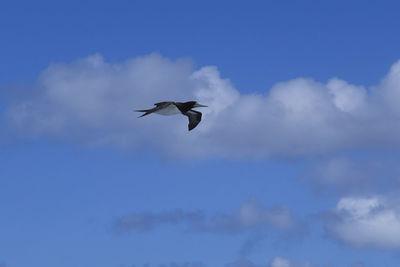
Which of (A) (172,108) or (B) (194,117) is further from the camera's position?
(B) (194,117)

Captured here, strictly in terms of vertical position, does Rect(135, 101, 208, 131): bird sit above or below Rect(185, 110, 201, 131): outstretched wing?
below

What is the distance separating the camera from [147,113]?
2830 inches

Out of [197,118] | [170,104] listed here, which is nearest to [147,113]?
[170,104]

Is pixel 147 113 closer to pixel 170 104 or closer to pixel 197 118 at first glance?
pixel 170 104

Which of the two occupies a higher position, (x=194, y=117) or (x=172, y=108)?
(x=194, y=117)

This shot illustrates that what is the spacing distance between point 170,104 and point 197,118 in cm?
1206

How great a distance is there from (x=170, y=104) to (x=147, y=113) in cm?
337

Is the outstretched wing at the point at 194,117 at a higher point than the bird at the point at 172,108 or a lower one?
higher

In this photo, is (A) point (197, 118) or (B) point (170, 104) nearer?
(B) point (170, 104)

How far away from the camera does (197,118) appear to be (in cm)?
8494

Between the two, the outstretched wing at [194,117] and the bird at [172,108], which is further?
the outstretched wing at [194,117]

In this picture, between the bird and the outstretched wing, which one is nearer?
the bird

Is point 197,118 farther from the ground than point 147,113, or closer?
farther from the ground

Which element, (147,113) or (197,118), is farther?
(197,118)
